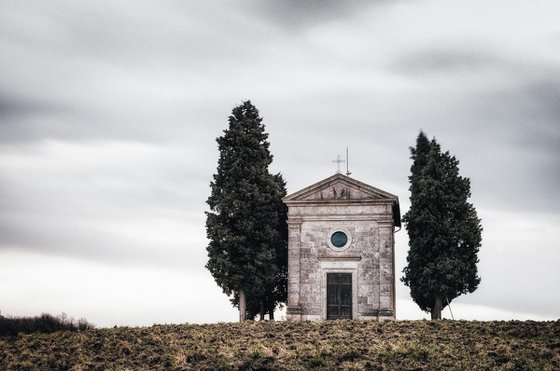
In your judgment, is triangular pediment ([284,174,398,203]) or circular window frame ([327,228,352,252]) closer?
circular window frame ([327,228,352,252])

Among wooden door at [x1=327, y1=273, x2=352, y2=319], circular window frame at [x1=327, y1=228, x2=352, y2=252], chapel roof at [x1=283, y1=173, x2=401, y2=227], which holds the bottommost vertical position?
wooden door at [x1=327, y1=273, x2=352, y2=319]

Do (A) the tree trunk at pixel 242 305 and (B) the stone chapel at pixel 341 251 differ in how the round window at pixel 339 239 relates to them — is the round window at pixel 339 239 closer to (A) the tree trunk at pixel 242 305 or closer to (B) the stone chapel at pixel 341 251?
(B) the stone chapel at pixel 341 251

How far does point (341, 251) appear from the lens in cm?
3228

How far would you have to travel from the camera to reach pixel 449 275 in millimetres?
34688

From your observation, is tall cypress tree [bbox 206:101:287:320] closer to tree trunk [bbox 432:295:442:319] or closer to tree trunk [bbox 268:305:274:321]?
tree trunk [bbox 268:305:274:321]

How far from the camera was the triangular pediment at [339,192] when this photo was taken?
32.7 metres

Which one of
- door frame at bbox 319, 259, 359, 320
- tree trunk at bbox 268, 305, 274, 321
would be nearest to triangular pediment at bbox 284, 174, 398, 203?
door frame at bbox 319, 259, 359, 320

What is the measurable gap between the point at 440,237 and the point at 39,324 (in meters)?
20.5

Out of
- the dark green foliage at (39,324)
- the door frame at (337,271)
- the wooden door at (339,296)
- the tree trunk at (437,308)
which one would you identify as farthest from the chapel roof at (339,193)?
the dark green foliage at (39,324)

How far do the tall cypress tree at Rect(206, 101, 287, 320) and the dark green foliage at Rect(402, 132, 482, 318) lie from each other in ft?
25.0

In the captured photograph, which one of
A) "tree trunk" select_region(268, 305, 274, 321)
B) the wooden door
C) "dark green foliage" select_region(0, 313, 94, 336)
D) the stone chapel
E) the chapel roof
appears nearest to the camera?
"dark green foliage" select_region(0, 313, 94, 336)

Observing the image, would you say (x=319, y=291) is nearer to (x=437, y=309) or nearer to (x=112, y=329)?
(x=437, y=309)

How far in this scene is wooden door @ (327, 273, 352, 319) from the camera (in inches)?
1253

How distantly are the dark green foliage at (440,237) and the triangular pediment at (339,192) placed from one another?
484 centimetres
